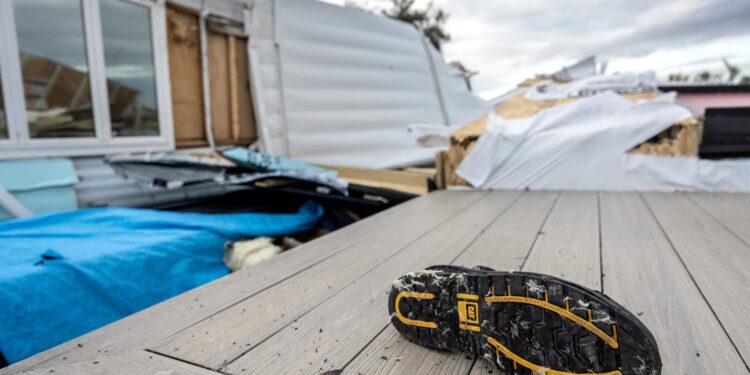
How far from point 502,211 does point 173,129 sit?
231 cm

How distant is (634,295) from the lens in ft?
2.84

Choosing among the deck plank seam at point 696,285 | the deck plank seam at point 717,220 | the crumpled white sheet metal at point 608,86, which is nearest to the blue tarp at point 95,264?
the deck plank seam at point 696,285

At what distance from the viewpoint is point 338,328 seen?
2.56 feet

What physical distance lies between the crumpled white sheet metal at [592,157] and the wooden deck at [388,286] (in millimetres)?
443

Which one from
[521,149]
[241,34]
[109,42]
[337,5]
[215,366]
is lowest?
[215,366]

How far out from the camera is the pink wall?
9.11 ft

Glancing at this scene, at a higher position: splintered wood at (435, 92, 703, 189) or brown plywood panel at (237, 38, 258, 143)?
brown plywood panel at (237, 38, 258, 143)

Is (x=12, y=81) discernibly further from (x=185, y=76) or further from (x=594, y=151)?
(x=594, y=151)

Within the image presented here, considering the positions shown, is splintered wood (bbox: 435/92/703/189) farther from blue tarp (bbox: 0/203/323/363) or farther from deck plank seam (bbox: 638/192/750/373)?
blue tarp (bbox: 0/203/323/363)

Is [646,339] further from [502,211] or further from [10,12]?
[10,12]

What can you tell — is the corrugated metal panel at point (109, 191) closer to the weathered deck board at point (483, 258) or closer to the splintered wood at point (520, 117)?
the splintered wood at point (520, 117)

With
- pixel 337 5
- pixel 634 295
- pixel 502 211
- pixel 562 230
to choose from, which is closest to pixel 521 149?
pixel 502 211

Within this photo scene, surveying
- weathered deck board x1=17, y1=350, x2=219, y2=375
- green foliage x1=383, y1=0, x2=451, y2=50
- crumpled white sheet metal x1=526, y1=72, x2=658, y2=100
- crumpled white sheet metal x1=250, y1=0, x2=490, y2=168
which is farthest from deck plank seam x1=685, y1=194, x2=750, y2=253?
green foliage x1=383, y1=0, x2=451, y2=50

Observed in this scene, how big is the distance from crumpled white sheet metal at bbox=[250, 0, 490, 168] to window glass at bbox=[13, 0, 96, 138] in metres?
1.18
